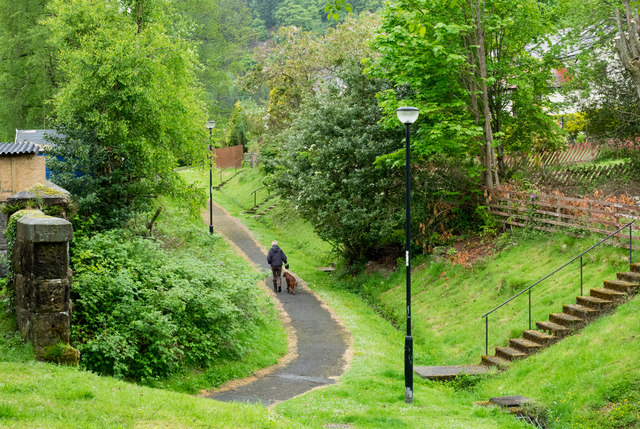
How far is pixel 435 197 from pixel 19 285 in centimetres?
1697

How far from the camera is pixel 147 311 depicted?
43.5 feet

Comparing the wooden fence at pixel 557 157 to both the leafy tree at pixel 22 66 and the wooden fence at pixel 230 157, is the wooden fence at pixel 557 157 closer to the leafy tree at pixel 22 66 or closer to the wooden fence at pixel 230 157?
the leafy tree at pixel 22 66

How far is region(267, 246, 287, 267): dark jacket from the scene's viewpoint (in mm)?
24359

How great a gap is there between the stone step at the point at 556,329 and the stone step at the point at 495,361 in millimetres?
1242

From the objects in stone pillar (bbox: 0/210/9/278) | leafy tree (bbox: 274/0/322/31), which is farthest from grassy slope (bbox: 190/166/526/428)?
leafy tree (bbox: 274/0/322/31)

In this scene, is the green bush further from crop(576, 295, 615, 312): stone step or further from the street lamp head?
crop(576, 295, 615, 312): stone step

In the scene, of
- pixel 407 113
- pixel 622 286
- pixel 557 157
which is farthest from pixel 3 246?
pixel 557 157

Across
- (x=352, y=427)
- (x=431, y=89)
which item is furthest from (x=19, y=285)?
(x=431, y=89)

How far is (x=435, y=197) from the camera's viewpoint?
24812 millimetres

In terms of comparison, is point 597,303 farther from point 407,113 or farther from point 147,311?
point 147,311

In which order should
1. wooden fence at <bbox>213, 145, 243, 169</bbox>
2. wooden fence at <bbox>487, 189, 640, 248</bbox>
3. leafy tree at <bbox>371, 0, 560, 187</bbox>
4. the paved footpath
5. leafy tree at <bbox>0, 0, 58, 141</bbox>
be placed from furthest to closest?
wooden fence at <bbox>213, 145, 243, 169</bbox>, leafy tree at <bbox>0, 0, 58, 141</bbox>, leafy tree at <bbox>371, 0, 560, 187</bbox>, wooden fence at <bbox>487, 189, 640, 248</bbox>, the paved footpath

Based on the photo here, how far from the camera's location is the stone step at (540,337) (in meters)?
14.8

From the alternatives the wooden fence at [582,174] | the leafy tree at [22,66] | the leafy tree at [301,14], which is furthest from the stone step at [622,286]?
the leafy tree at [301,14]

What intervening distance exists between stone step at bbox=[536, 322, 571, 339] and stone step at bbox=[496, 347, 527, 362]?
0.85 metres
